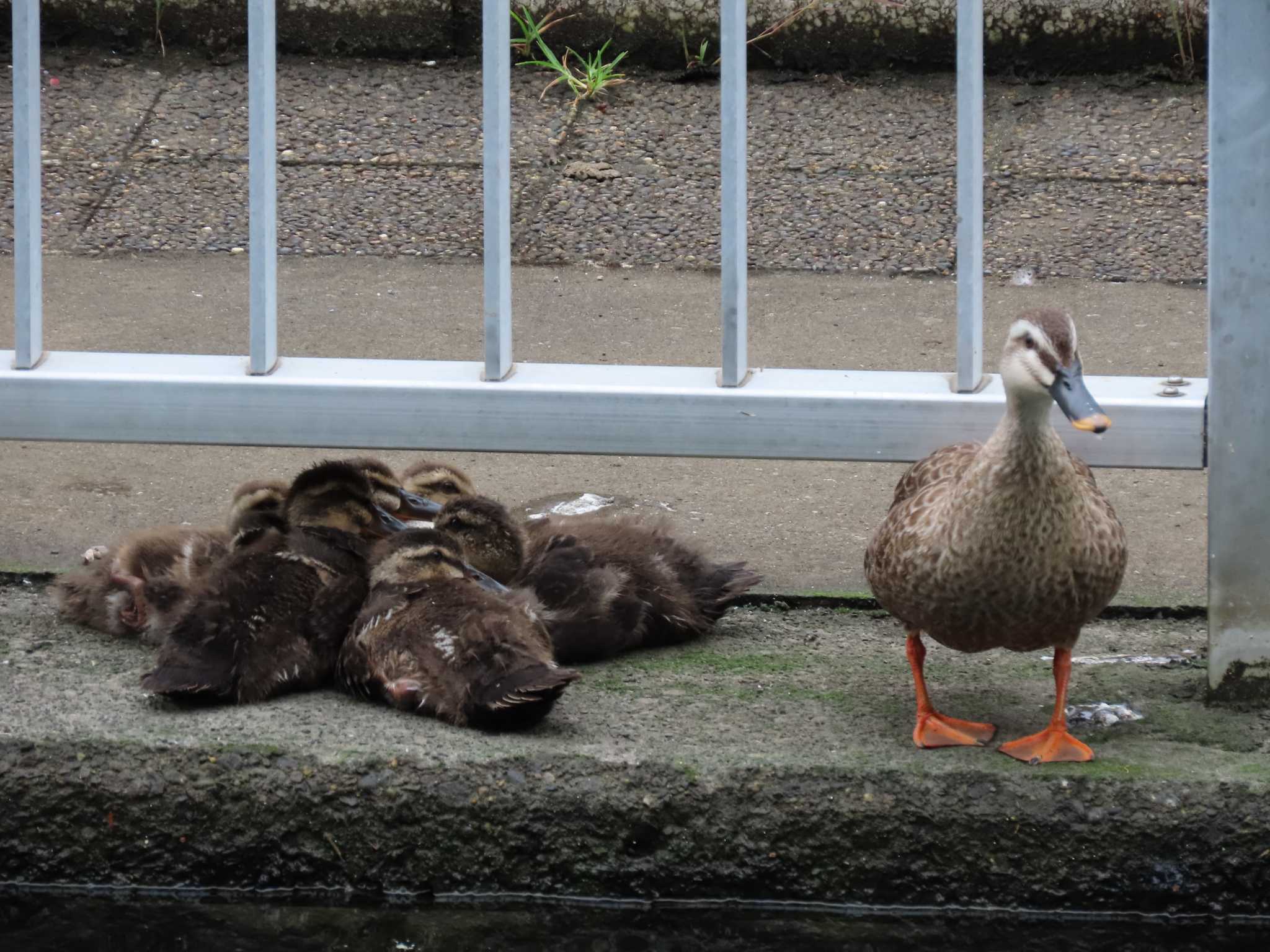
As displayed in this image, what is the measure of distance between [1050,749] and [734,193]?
3.72 feet

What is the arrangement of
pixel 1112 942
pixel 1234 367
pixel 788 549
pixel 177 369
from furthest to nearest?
pixel 788 549 → pixel 177 369 → pixel 1234 367 → pixel 1112 942

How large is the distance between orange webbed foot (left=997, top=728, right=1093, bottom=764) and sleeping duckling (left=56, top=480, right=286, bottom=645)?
1607mm

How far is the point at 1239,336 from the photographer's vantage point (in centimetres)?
321

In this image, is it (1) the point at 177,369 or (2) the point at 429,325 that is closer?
(1) the point at 177,369

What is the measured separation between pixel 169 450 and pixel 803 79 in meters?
3.55

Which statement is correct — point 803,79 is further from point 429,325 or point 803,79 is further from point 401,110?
point 429,325

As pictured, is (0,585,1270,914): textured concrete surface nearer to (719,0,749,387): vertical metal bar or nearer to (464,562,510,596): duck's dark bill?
(464,562,510,596): duck's dark bill

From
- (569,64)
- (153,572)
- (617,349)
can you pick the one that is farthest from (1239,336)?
(569,64)

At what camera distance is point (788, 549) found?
178 inches

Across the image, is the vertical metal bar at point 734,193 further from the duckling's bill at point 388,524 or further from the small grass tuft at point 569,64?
the small grass tuft at point 569,64

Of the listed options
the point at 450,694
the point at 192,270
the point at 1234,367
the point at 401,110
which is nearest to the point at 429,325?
the point at 192,270

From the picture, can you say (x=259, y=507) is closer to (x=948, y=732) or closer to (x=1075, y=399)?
(x=948, y=732)

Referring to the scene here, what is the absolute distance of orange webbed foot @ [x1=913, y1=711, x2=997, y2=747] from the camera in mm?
3213

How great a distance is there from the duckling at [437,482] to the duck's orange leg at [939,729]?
56.5 inches
